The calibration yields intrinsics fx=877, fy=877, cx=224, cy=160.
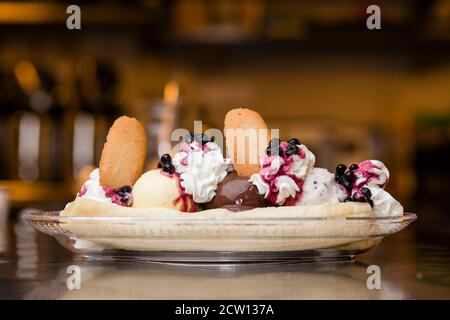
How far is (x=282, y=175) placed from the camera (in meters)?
0.78

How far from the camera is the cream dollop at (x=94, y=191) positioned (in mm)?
837

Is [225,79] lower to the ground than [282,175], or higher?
higher

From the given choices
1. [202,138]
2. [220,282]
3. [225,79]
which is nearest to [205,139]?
[202,138]

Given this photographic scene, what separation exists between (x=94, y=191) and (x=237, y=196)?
0.15 m

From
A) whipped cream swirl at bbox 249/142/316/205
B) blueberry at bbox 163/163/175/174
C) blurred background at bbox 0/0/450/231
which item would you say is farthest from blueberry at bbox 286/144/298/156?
blurred background at bbox 0/0/450/231

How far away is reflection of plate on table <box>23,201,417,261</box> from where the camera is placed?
74 centimetres

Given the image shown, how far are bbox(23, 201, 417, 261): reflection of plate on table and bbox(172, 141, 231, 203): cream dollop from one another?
34 mm

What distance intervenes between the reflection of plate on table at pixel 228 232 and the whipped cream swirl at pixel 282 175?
0.08 ft

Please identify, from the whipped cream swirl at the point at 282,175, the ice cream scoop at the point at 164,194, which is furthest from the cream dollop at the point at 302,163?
the ice cream scoop at the point at 164,194

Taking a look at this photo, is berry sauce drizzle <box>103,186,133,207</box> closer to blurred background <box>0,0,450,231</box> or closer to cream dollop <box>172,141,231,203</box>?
cream dollop <box>172,141,231,203</box>

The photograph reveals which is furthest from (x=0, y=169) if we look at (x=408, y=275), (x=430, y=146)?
(x=408, y=275)

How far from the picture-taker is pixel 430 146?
362cm

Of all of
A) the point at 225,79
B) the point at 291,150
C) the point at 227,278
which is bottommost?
the point at 227,278

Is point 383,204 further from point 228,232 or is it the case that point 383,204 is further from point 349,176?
point 228,232
